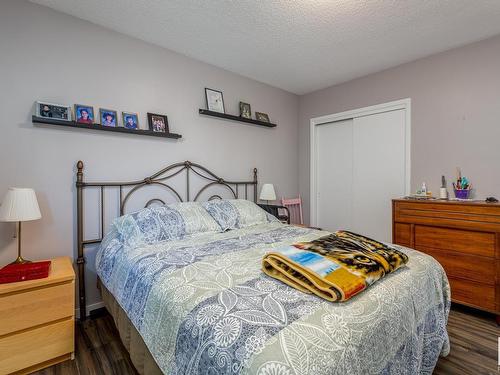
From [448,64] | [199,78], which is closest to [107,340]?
[199,78]

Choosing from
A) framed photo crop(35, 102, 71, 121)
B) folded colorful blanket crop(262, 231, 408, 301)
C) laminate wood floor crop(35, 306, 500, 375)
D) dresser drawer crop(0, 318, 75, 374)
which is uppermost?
framed photo crop(35, 102, 71, 121)

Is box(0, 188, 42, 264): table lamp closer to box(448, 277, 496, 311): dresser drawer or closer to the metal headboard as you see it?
the metal headboard

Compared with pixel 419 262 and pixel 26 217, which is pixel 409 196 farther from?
pixel 26 217

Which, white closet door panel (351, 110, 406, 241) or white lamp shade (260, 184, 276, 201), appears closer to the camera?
white closet door panel (351, 110, 406, 241)

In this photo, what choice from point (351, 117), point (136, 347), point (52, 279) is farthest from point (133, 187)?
point (351, 117)

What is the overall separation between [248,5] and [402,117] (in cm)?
216

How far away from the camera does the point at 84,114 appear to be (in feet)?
6.95

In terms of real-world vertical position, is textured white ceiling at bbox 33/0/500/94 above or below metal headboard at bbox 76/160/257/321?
above

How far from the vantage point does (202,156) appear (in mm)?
2900

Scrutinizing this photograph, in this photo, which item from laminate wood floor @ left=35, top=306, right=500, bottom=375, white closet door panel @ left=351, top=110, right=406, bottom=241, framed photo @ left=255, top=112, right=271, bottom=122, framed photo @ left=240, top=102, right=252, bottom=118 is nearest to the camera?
laminate wood floor @ left=35, top=306, right=500, bottom=375

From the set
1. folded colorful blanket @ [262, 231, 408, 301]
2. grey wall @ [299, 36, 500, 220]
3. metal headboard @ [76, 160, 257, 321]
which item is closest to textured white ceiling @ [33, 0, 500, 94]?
grey wall @ [299, 36, 500, 220]

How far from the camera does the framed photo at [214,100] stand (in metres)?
2.91

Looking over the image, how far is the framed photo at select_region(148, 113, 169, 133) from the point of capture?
2.48 metres

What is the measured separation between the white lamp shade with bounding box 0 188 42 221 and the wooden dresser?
3.17 meters
